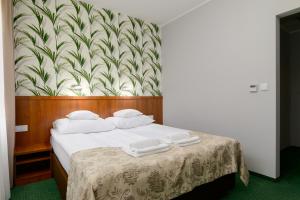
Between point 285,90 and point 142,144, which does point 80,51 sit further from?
point 285,90

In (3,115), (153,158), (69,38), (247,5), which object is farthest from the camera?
(69,38)

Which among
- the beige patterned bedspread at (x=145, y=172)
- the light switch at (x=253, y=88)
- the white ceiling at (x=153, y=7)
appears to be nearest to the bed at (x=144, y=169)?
the beige patterned bedspread at (x=145, y=172)

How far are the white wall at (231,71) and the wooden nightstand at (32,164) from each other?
2.42 meters

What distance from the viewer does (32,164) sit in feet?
8.77

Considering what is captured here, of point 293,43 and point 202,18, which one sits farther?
point 293,43

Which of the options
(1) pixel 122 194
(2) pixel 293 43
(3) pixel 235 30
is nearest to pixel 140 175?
(1) pixel 122 194

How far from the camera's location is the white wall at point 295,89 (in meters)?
3.92

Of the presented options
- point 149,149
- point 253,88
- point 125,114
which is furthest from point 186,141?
point 125,114

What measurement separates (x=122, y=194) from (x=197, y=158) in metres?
0.78

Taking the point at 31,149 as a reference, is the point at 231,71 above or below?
above

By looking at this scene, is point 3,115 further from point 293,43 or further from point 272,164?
point 293,43

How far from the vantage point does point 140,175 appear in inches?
52.8

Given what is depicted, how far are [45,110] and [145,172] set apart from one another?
214cm

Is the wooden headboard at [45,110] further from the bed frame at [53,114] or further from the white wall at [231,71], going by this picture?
the white wall at [231,71]
